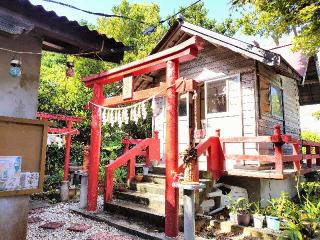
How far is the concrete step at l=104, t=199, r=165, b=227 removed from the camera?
662cm

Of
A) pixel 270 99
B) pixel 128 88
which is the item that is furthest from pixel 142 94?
pixel 270 99

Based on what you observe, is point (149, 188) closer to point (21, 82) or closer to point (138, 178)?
point (138, 178)

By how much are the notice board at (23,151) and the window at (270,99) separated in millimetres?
7175

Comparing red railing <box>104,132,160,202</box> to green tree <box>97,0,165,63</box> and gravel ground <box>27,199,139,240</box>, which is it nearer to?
gravel ground <box>27,199,139,240</box>

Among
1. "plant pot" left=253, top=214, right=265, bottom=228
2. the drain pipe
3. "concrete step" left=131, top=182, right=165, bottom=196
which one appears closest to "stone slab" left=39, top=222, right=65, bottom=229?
"concrete step" left=131, top=182, right=165, bottom=196

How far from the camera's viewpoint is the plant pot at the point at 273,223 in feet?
19.7

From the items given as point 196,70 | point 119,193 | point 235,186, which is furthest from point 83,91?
point 235,186

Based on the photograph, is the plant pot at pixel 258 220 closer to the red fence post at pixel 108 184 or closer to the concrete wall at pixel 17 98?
the red fence post at pixel 108 184

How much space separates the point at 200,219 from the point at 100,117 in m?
4.26

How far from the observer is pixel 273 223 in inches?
238

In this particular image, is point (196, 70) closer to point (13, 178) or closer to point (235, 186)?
point (235, 186)

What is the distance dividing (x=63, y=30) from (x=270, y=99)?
784 cm

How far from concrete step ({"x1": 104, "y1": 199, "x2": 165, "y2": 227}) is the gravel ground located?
71 cm

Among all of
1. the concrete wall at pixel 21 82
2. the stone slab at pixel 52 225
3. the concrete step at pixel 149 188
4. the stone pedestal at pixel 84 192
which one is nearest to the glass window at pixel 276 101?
the concrete step at pixel 149 188
